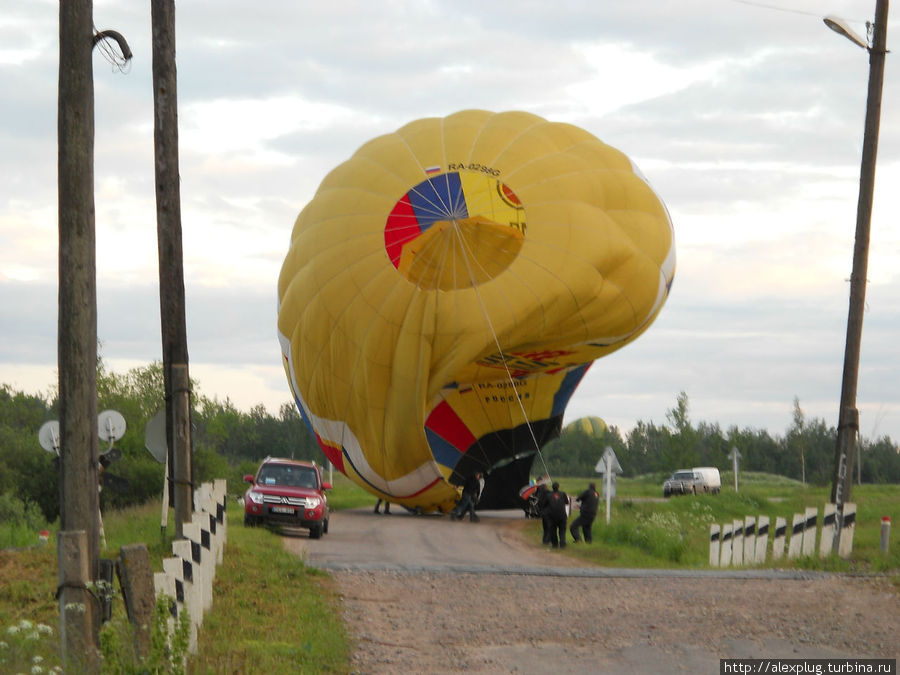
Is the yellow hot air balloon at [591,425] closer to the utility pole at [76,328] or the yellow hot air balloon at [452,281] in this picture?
the yellow hot air balloon at [452,281]

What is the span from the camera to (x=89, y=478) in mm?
8578

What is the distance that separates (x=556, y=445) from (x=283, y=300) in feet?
262

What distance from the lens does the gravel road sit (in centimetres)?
1060

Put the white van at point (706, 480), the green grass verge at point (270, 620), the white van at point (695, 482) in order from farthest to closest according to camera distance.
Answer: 1. the white van at point (706, 480)
2. the white van at point (695, 482)
3. the green grass verge at point (270, 620)

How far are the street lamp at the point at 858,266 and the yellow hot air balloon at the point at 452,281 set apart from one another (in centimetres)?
617

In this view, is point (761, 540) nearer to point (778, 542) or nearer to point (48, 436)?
point (778, 542)

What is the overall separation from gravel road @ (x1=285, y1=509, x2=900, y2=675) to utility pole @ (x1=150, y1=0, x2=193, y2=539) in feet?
10.2

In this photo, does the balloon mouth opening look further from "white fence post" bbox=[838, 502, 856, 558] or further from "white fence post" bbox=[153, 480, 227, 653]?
"white fence post" bbox=[153, 480, 227, 653]

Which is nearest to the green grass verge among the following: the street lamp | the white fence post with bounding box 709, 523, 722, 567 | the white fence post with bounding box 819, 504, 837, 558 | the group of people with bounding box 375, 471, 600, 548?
the white fence post with bounding box 709, 523, 722, 567

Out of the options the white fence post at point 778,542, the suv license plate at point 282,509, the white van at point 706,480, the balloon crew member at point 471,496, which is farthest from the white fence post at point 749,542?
the white van at point 706,480

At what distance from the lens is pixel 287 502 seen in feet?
75.5

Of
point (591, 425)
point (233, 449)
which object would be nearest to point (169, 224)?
point (591, 425)

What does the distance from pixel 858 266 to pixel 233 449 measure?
91070 mm

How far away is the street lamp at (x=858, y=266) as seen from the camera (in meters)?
19.4
